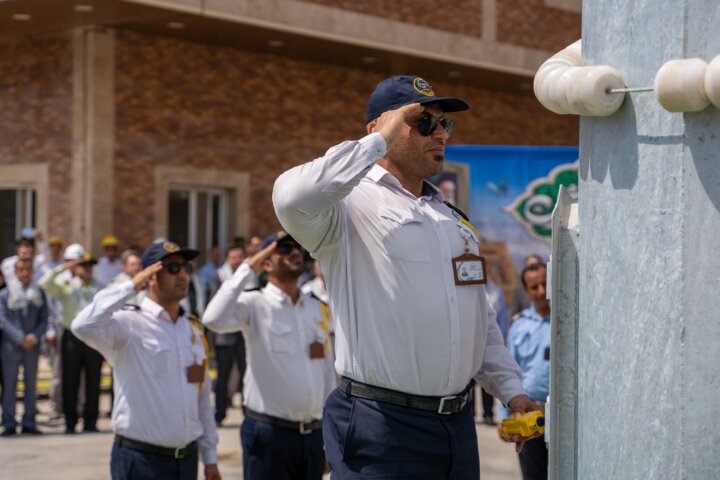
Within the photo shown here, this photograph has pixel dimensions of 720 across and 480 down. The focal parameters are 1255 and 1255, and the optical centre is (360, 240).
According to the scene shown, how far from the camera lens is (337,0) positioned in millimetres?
20891

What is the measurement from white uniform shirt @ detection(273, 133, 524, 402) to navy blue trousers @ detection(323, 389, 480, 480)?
9 centimetres

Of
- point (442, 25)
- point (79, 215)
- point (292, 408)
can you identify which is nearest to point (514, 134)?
point (442, 25)

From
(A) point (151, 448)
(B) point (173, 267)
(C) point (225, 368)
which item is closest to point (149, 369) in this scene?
(A) point (151, 448)

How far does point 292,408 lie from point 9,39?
14.3m

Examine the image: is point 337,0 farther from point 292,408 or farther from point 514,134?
point 292,408

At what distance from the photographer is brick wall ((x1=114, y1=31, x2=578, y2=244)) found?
64.5 feet

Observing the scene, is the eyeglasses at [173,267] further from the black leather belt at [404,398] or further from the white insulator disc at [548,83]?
the white insulator disc at [548,83]

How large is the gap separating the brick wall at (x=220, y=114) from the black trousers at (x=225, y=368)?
15.5ft

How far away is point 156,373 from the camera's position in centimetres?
700

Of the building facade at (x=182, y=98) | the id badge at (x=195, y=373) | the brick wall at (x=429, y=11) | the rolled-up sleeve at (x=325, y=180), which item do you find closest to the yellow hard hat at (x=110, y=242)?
the building facade at (x=182, y=98)

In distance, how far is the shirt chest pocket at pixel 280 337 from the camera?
7.96 metres

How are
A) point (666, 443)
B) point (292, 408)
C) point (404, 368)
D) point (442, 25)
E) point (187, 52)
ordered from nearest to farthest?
point (666, 443)
point (404, 368)
point (292, 408)
point (187, 52)
point (442, 25)

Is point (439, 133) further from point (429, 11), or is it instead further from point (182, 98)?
point (429, 11)

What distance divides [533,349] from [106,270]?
1065 cm
